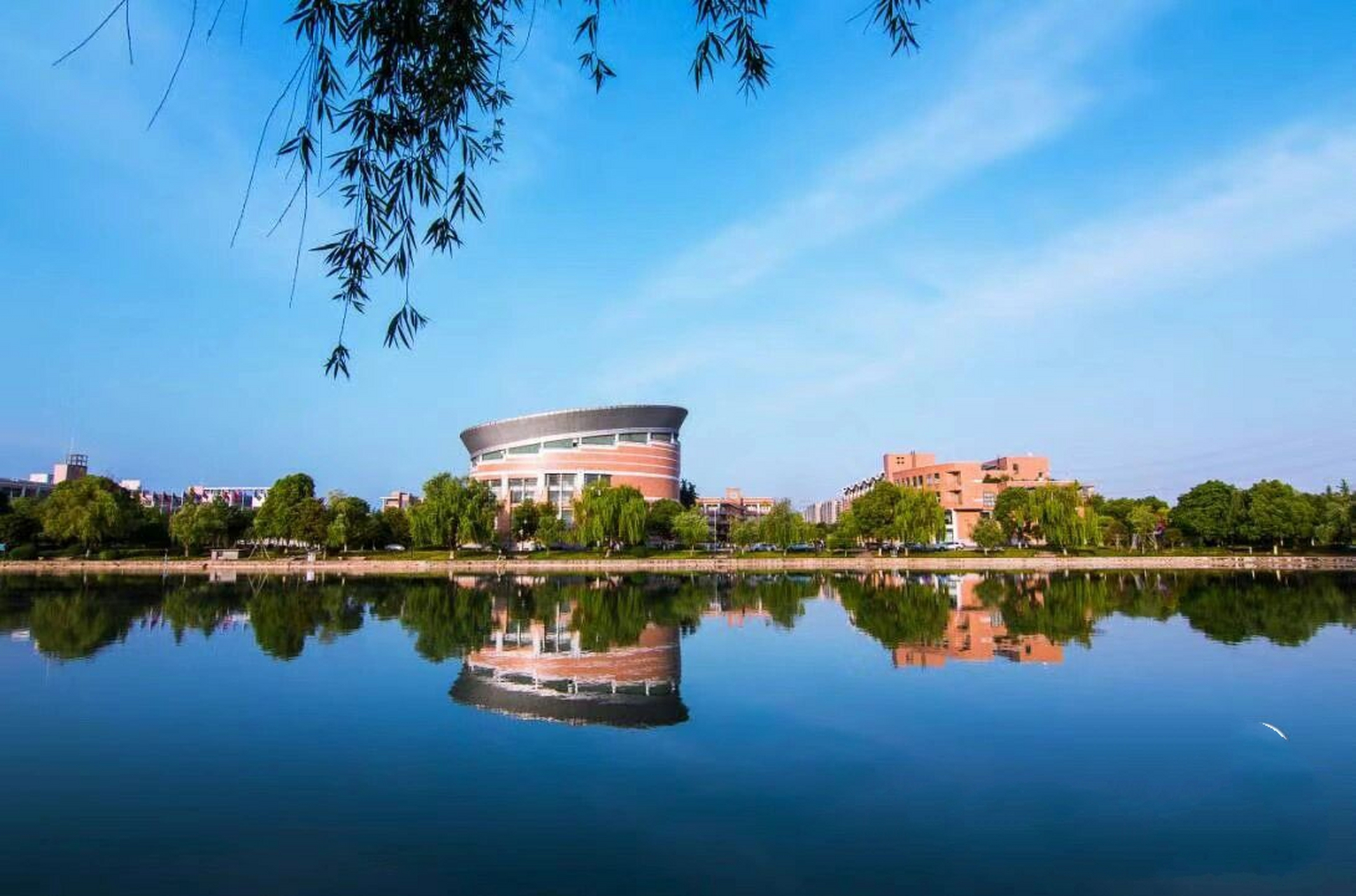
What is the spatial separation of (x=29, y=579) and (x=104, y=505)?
42.1 feet

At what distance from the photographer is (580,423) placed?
81.7 meters

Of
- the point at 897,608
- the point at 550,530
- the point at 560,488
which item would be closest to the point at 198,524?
the point at 550,530

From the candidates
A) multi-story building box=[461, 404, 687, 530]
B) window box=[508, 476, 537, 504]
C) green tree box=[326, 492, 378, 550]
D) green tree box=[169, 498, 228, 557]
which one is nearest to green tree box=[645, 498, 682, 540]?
multi-story building box=[461, 404, 687, 530]

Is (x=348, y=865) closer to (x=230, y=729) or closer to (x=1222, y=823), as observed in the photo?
(x=230, y=729)

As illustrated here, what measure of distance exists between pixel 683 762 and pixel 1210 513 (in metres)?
64.9

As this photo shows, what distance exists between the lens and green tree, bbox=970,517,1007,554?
2333 inches

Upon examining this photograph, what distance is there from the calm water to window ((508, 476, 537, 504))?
62.4 m

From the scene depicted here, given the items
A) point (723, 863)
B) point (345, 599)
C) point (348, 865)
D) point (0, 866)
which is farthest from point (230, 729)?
point (345, 599)

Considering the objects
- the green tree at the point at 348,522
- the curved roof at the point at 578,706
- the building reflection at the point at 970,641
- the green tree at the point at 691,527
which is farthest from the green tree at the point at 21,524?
the building reflection at the point at 970,641

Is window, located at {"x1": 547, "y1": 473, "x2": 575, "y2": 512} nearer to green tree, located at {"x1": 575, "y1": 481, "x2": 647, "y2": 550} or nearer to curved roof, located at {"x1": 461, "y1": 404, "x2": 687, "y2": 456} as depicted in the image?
curved roof, located at {"x1": 461, "y1": 404, "x2": 687, "y2": 456}

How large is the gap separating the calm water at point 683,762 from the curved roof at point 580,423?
6181 centimetres

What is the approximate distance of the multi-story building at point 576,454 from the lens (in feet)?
268

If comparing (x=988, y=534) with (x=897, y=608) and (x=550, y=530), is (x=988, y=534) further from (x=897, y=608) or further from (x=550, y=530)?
(x=897, y=608)

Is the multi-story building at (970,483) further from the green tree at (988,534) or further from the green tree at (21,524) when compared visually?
the green tree at (21,524)
